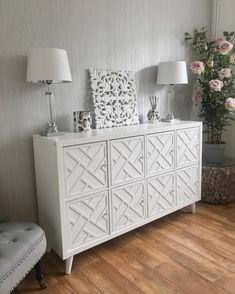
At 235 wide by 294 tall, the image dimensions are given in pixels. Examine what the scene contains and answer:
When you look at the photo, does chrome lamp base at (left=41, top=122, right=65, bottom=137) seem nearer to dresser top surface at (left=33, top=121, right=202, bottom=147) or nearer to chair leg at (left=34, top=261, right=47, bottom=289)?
dresser top surface at (left=33, top=121, right=202, bottom=147)

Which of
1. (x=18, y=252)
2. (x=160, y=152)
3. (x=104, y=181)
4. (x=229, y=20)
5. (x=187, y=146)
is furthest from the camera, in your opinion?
(x=229, y=20)

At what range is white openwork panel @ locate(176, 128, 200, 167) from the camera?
230cm

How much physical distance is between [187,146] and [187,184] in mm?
360

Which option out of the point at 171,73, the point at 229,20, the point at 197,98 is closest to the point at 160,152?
the point at 171,73

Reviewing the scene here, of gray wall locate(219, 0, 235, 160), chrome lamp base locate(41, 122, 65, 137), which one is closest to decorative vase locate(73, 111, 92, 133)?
chrome lamp base locate(41, 122, 65, 137)

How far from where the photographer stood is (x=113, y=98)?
224 cm

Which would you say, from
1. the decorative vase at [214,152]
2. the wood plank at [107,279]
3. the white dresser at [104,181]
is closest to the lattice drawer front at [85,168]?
the white dresser at [104,181]

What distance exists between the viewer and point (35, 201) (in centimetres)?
197

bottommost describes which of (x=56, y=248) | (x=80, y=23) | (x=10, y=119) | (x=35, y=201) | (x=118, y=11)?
(x=56, y=248)

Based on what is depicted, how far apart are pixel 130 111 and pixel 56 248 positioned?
127cm

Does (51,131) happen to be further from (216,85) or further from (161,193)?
(216,85)

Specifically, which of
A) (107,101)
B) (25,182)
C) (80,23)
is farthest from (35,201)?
(80,23)

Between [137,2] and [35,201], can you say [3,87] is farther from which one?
[137,2]

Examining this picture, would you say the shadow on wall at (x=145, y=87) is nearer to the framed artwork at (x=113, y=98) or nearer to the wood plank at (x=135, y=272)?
the framed artwork at (x=113, y=98)
